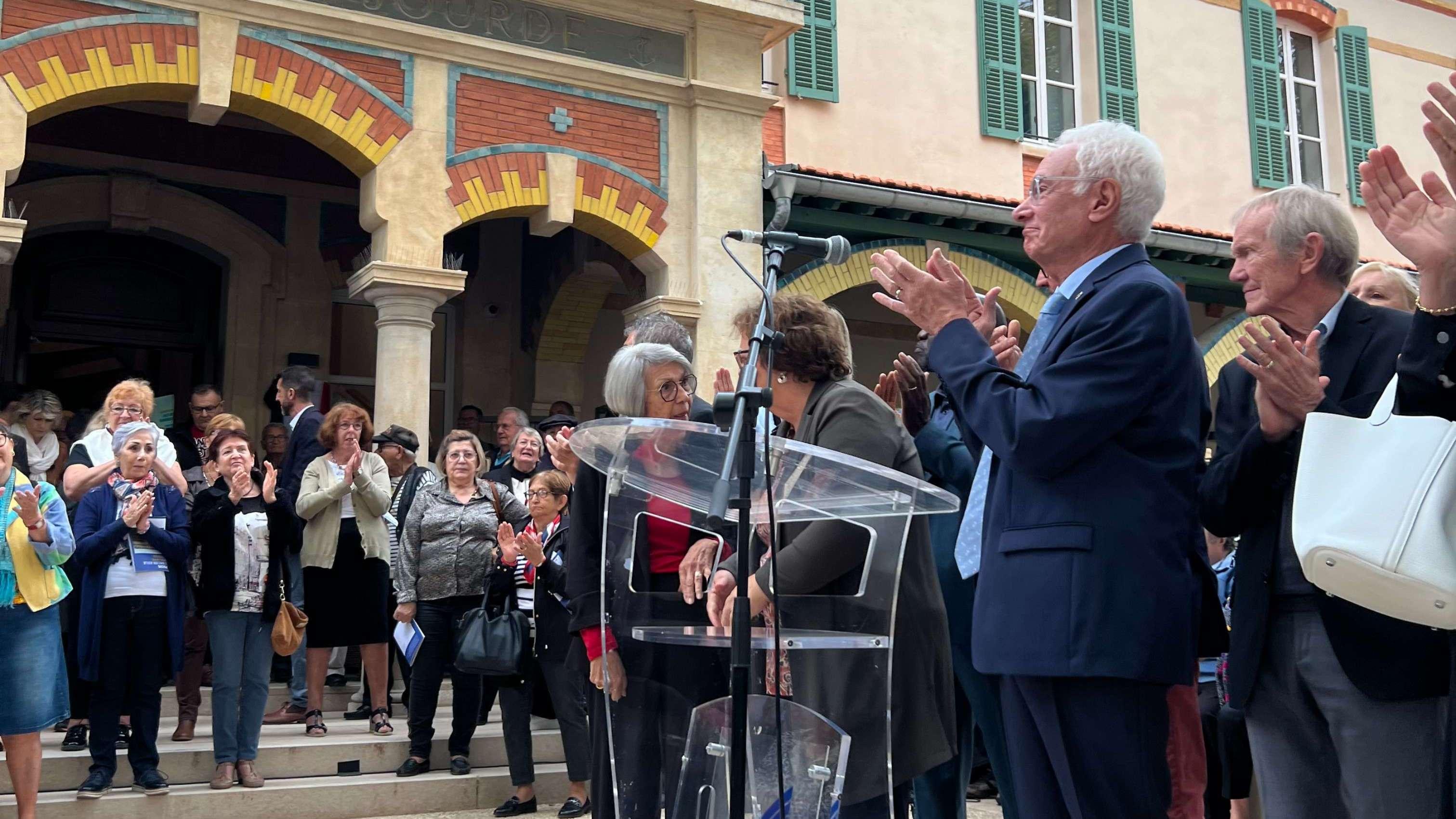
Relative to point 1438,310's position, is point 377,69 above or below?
above

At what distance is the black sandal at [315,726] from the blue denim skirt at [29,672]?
1722 millimetres

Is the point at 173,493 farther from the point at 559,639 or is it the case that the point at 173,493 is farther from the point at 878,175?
the point at 878,175

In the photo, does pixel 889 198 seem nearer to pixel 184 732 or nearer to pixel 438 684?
pixel 438 684

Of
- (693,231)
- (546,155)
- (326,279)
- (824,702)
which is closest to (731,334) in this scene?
(693,231)

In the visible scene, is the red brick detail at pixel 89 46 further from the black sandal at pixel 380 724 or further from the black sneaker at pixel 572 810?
the black sneaker at pixel 572 810


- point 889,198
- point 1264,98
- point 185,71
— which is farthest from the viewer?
point 1264,98

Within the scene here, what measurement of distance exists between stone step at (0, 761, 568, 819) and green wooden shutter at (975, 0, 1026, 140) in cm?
863

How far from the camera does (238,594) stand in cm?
662

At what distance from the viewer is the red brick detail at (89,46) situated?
27.6ft

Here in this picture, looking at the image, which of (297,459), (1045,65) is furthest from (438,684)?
(1045,65)

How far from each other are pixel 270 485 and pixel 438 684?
1.40 meters

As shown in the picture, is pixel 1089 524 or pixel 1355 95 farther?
pixel 1355 95

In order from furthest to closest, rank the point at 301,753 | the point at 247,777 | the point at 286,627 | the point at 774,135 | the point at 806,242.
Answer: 1. the point at 774,135
2. the point at 301,753
3. the point at 286,627
4. the point at 247,777
5. the point at 806,242

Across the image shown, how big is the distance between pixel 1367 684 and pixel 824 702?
3.52ft
